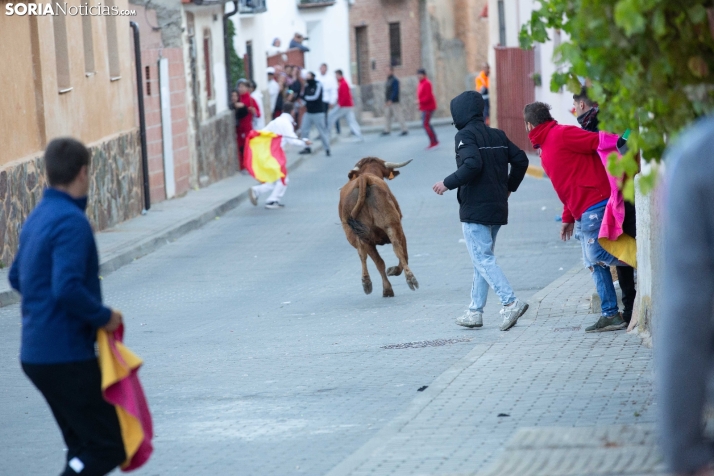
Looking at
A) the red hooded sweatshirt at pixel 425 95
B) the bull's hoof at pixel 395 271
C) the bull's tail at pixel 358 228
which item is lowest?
the bull's hoof at pixel 395 271

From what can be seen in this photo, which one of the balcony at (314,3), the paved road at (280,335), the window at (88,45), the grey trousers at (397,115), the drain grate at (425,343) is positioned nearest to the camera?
the paved road at (280,335)

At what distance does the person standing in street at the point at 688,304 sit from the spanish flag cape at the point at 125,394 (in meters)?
2.70

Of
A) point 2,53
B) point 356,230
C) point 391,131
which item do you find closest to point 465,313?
point 356,230

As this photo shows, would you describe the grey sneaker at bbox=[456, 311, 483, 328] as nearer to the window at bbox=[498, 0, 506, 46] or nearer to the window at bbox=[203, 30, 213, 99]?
the window at bbox=[203, 30, 213, 99]

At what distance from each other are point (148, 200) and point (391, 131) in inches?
907

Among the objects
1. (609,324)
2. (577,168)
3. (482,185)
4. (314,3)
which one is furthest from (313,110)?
(609,324)

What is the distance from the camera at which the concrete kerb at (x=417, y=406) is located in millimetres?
5629

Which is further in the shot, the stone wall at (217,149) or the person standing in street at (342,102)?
the person standing in street at (342,102)

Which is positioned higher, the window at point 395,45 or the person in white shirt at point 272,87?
the window at point 395,45

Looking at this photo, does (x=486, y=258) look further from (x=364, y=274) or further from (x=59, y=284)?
(x=59, y=284)

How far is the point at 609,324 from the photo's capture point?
29.5 ft

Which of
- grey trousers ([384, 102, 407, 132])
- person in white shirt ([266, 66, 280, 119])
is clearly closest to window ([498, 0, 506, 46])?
person in white shirt ([266, 66, 280, 119])

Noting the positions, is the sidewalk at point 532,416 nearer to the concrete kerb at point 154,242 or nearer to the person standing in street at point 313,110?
the concrete kerb at point 154,242

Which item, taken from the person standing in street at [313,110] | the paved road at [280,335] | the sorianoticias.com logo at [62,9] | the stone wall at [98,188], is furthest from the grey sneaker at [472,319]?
the person standing in street at [313,110]
